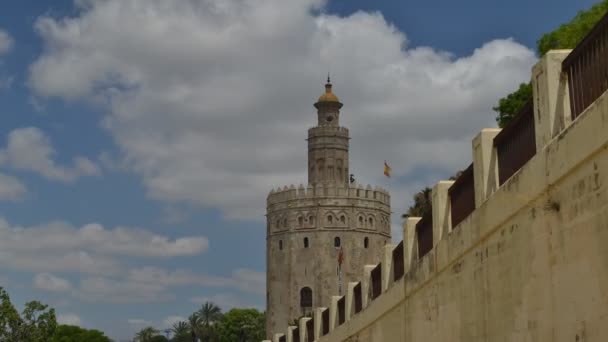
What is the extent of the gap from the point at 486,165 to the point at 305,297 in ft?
257

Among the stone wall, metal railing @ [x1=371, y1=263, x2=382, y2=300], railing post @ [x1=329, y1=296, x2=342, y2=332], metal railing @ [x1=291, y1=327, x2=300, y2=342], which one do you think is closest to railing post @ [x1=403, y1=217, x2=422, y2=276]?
the stone wall

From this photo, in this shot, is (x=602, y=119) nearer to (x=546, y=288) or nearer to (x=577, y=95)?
(x=577, y=95)

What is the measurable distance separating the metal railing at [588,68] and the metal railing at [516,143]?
1.04m

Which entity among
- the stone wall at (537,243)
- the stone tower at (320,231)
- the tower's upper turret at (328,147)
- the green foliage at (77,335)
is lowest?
the stone wall at (537,243)

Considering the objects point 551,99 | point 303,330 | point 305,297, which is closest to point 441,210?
point 551,99

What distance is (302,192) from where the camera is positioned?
304 ft

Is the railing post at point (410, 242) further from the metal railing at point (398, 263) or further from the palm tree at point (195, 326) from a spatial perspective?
the palm tree at point (195, 326)

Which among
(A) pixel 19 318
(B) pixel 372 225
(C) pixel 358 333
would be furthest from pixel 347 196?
(C) pixel 358 333

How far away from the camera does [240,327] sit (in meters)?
112

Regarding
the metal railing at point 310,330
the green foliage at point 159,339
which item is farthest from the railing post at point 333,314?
the green foliage at point 159,339

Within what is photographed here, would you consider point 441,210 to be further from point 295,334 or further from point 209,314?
point 209,314

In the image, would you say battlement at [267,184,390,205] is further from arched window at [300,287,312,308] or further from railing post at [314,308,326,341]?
railing post at [314,308,326,341]

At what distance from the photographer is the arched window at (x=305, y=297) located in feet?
293

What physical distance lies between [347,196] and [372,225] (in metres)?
4.21
